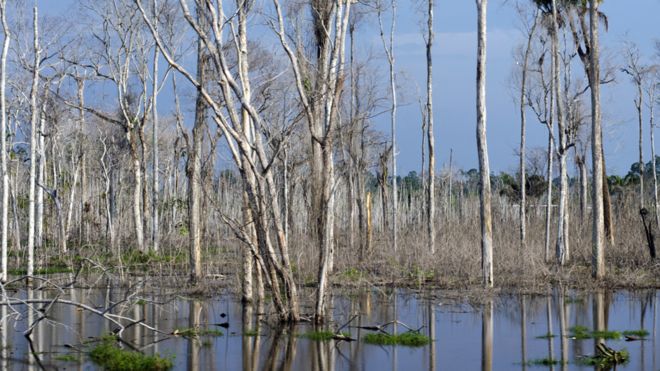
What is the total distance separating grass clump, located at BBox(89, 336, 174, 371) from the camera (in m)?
12.2

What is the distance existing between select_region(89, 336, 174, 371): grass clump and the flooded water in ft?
0.64

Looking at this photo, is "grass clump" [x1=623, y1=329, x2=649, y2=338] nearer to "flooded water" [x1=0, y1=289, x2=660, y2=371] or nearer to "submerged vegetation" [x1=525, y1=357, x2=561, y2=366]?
"flooded water" [x1=0, y1=289, x2=660, y2=371]

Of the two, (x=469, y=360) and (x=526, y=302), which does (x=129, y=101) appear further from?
(x=469, y=360)

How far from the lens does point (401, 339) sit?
580 inches

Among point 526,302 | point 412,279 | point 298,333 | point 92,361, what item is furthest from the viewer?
point 412,279

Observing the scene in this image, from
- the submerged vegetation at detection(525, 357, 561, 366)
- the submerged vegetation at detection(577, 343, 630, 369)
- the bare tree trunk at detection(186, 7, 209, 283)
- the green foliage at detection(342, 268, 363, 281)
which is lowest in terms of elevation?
the submerged vegetation at detection(525, 357, 561, 366)

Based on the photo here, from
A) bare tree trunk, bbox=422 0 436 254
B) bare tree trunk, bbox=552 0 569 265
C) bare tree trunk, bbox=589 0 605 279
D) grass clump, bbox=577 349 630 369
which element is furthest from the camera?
bare tree trunk, bbox=422 0 436 254

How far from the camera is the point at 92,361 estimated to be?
12.8m

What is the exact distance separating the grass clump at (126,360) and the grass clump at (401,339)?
11.9 feet

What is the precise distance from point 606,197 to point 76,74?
2203 cm

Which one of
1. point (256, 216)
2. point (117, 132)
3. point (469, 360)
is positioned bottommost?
point (469, 360)

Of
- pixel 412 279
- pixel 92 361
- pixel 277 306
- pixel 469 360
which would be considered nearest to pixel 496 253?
pixel 412 279

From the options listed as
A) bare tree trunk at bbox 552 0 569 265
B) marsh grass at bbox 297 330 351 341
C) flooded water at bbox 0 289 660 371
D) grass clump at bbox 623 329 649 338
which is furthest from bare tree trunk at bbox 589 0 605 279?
marsh grass at bbox 297 330 351 341

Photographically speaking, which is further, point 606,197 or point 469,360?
point 606,197
